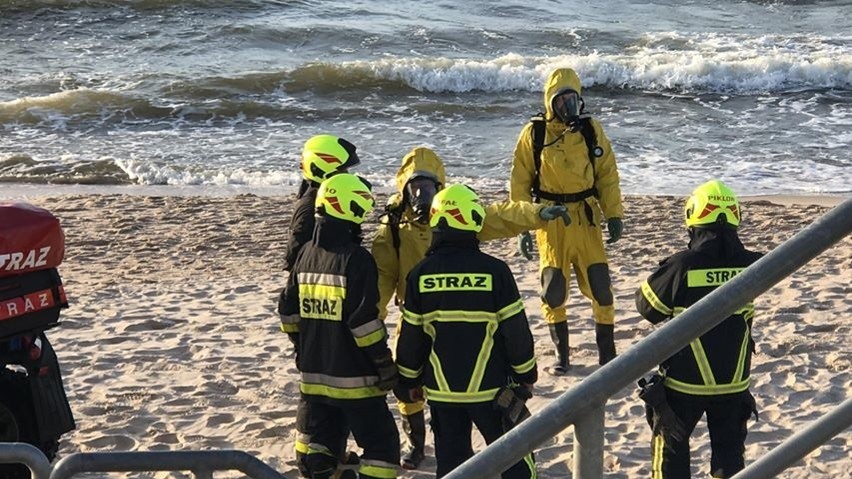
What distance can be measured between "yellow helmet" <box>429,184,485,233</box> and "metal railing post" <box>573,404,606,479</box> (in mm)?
2876

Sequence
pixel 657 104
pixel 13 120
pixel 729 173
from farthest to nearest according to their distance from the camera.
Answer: pixel 657 104 → pixel 13 120 → pixel 729 173

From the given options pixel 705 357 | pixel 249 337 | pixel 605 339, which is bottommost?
pixel 249 337

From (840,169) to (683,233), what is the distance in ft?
16.3

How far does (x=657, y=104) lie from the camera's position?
67.7 ft

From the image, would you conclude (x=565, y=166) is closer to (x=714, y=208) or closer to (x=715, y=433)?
(x=714, y=208)

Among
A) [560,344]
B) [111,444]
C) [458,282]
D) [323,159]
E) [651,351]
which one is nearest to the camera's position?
[651,351]

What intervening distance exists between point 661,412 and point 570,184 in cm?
231

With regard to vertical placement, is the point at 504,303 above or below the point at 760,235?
above

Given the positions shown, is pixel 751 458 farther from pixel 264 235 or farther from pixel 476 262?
pixel 264 235

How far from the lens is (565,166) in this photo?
6.96 metres

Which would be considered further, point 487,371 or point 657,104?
point 657,104

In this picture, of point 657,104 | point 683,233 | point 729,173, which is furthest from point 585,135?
point 657,104

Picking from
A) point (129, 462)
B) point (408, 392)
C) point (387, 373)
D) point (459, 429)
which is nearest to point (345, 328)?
point (387, 373)

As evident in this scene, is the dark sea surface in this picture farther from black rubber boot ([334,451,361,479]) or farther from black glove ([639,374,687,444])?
black glove ([639,374,687,444])
